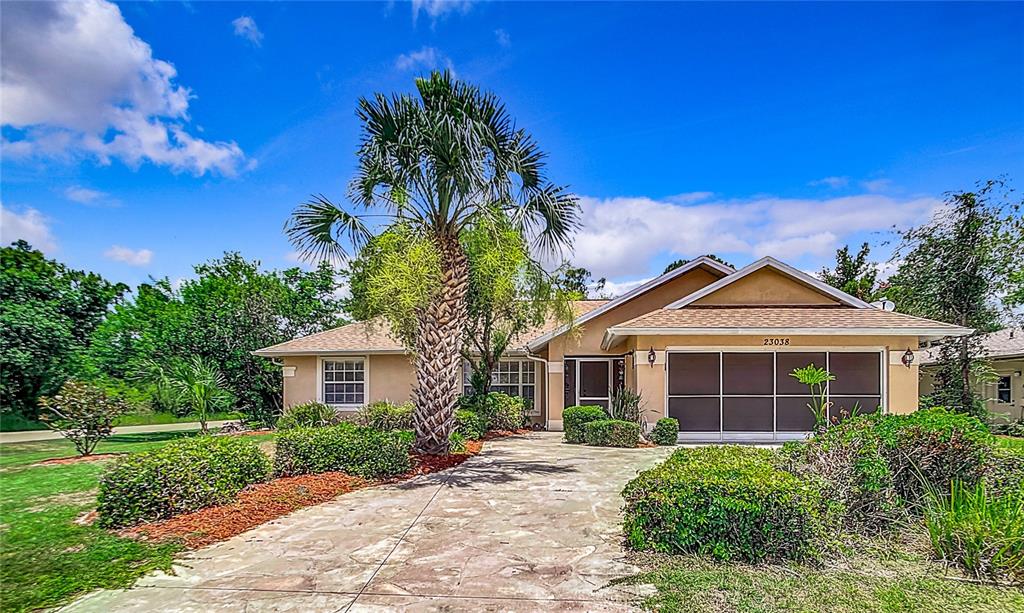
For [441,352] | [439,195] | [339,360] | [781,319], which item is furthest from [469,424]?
[781,319]

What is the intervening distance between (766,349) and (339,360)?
13.9 m

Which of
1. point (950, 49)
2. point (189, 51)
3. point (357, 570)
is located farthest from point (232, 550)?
point (950, 49)

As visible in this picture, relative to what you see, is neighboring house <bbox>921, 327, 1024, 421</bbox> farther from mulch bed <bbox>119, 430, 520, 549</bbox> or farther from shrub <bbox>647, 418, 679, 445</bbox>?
mulch bed <bbox>119, 430, 520, 549</bbox>

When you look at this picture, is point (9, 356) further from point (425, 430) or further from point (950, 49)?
point (950, 49)

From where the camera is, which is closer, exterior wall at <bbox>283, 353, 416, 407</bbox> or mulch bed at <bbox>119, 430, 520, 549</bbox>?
mulch bed at <bbox>119, 430, 520, 549</bbox>

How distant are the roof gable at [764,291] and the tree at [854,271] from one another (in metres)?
25.4

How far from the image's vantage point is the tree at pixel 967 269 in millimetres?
19406

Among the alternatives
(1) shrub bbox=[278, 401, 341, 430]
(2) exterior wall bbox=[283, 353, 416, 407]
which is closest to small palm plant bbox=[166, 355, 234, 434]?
(2) exterior wall bbox=[283, 353, 416, 407]

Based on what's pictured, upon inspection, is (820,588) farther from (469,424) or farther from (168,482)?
(469,424)

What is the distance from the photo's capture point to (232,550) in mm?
6055

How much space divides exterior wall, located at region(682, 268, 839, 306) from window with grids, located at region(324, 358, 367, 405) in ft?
38.2

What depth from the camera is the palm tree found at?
417 inches

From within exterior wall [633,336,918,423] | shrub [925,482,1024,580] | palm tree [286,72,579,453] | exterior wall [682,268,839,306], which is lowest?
shrub [925,482,1024,580]

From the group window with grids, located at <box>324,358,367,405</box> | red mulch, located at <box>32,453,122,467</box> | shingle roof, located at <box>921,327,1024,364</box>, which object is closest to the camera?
red mulch, located at <box>32,453,122,467</box>
